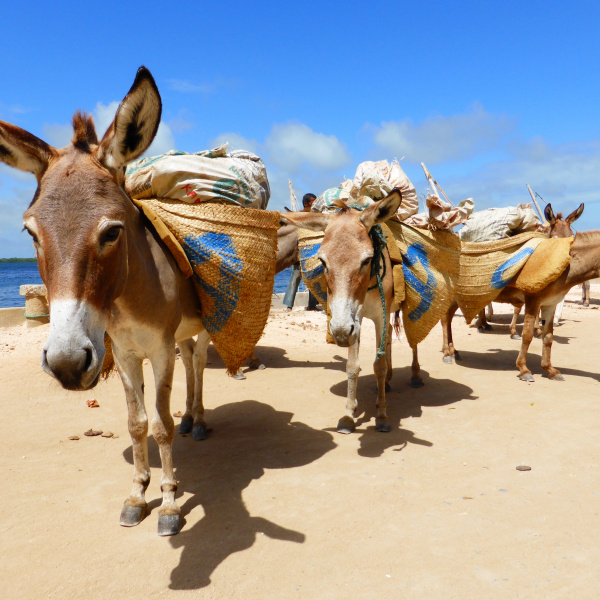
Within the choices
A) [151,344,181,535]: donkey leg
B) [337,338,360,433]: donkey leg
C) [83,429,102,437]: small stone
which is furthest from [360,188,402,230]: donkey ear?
[83,429,102,437]: small stone

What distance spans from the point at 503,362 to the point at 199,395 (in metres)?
5.62

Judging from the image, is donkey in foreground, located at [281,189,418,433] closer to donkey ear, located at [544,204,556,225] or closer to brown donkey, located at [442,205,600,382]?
brown donkey, located at [442,205,600,382]

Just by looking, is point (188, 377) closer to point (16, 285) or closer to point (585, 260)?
point (585, 260)

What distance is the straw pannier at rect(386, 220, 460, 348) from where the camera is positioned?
512cm

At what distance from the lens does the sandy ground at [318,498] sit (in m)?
2.47

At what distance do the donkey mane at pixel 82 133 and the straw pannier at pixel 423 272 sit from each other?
3.52 metres

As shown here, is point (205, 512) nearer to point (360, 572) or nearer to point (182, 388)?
point (360, 572)

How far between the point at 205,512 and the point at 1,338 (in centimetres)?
747

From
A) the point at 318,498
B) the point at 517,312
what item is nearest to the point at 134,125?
the point at 318,498

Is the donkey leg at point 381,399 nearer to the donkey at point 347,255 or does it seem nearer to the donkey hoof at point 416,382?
the donkey at point 347,255

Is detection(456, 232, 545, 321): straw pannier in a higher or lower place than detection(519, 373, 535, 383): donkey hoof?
higher

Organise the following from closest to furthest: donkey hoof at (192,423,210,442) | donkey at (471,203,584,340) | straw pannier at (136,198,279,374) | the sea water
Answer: straw pannier at (136,198,279,374), donkey hoof at (192,423,210,442), donkey at (471,203,584,340), the sea water

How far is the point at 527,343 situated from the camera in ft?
21.8

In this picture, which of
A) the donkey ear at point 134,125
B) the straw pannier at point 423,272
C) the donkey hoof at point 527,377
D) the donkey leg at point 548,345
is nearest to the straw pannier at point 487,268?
the donkey leg at point 548,345
